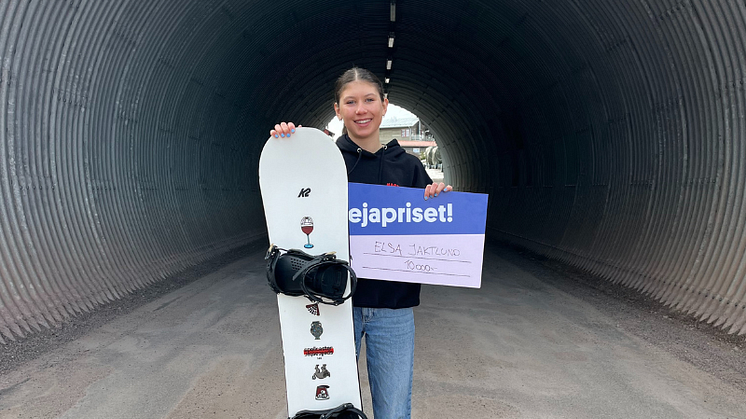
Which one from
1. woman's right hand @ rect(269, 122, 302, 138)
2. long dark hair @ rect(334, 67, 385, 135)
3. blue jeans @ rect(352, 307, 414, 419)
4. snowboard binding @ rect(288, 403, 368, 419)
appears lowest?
snowboard binding @ rect(288, 403, 368, 419)

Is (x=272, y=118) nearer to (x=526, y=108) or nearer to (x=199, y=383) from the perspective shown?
(x=526, y=108)

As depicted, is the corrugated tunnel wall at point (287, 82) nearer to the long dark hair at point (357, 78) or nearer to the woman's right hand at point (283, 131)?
the woman's right hand at point (283, 131)

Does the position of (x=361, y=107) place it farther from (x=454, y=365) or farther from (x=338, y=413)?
(x=454, y=365)

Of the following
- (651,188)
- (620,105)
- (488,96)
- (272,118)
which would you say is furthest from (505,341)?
(272,118)

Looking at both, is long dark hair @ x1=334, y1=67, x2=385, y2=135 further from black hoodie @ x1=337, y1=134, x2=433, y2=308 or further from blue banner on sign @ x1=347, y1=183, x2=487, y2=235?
blue banner on sign @ x1=347, y1=183, x2=487, y2=235

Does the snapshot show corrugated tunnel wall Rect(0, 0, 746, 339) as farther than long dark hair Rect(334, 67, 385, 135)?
Yes

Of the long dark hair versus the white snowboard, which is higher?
the long dark hair

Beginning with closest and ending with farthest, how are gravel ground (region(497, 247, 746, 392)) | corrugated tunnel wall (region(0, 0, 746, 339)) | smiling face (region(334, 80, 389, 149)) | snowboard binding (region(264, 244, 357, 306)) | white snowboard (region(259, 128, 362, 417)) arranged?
snowboard binding (region(264, 244, 357, 306)) → smiling face (region(334, 80, 389, 149)) → white snowboard (region(259, 128, 362, 417)) → gravel ground (region(497, 247, 746, 392)) → corrugated tunnel wall (region(0, 0, 746, 339))

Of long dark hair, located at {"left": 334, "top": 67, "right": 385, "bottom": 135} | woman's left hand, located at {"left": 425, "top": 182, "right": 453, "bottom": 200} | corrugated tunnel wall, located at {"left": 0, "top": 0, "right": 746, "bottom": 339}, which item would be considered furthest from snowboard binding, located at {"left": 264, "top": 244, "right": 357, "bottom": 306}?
corrugated tunnel wall, located at {"left": 0, "top": 0, "right": 746, "bottom": 339}

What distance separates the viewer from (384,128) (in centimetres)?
7194

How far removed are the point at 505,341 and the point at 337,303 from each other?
317 centimetres

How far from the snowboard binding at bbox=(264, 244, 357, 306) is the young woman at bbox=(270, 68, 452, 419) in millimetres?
176

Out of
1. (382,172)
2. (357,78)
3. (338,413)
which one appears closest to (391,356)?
(338,413)

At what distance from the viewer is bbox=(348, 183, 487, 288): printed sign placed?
239 centimetres
